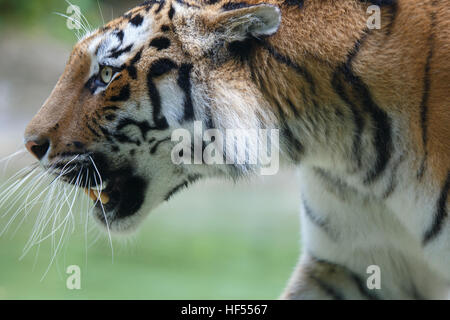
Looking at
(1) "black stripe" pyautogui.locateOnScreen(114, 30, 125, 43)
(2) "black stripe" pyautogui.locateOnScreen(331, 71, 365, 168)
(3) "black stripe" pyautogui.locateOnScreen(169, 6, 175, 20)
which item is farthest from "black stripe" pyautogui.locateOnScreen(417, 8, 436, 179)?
(1) "black stripe" pyautogui.locateOnScreen(114, 30, 125, 43)

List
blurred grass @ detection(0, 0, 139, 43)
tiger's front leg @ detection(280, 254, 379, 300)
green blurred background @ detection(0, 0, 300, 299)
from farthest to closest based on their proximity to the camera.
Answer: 1. blurred grass @ detection(0, 0, 139, 43)
2. green blurred background @ detection(0, 0, 300, 299)
3. tiger's front leg @ detection(280, 254, 379, 300)

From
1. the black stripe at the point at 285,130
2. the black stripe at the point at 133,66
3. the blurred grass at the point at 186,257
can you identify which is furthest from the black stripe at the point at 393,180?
the blurred grass at the point at 186,257

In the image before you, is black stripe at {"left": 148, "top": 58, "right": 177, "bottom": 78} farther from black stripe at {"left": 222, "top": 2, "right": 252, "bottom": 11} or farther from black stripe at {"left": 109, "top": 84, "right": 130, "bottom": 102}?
black stripe at {"left": 222, "top": 2, "right": 252, "bottom": 11}

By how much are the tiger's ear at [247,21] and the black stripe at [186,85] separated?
0.13m

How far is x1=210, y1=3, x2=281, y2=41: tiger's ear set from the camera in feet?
5.23

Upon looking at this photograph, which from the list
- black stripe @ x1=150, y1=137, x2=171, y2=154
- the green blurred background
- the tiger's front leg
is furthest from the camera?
the green blurred background

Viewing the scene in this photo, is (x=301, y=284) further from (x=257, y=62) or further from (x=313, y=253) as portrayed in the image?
(x=257, y=62)

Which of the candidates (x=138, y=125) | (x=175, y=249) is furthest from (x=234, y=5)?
(x=175, y=249)

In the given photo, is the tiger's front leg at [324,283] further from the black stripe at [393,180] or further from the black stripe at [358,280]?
the black stripe at [393,180]

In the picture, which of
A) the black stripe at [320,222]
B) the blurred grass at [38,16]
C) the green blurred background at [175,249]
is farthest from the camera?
the blurred grass at [38,16]

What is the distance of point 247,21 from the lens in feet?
5.31

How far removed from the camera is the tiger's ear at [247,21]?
1.59 meters

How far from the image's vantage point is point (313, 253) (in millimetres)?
2090
